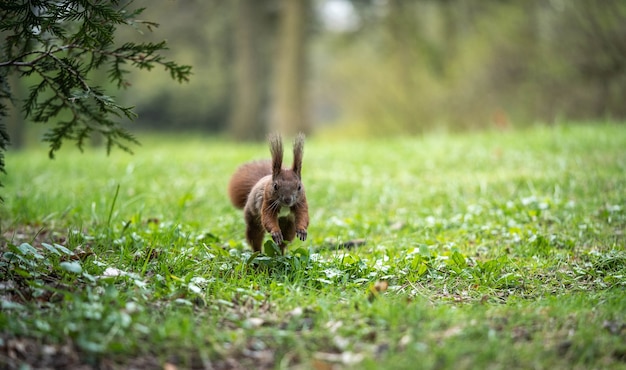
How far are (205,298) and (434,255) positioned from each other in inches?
62.4

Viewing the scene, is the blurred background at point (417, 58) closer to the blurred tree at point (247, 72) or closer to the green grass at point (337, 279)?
the blurred tree at point (247, 72)

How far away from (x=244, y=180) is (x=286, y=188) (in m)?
0.87

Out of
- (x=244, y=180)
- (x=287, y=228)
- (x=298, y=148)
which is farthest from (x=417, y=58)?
(x=298, y=148)

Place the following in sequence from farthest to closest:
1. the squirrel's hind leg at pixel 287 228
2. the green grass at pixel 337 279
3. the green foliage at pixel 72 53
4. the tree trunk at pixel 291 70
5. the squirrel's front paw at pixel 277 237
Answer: the tree trunk at pixel 291 70 → the squirrel's hind leg at pixel 287 228 → the squirrel's front paw at pixel 277 237 → the green foliage at pixel 72 53 → the green grass at pixel 337 279

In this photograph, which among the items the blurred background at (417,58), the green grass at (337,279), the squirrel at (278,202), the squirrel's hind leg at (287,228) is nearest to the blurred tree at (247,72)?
the blurred background at (417,58)

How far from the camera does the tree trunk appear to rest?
591 inches

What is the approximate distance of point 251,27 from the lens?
1827cm

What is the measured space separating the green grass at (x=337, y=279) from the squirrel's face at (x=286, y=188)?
1.28 feet

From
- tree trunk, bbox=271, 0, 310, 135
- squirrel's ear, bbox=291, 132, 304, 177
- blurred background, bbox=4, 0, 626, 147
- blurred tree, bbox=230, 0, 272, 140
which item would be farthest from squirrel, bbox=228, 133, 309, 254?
blurred tree, bbox=230, 0, 272, 140

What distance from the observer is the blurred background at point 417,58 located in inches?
470

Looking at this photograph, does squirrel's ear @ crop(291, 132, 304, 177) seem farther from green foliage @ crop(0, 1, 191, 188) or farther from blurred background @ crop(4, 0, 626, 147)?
blurred background @ crop(4, 0, 626, 147)

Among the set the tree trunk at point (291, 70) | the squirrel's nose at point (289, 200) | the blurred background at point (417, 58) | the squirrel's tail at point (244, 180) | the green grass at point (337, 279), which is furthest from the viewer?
the tree trunk at point (291, 70)

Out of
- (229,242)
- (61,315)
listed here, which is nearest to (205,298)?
(61,315)

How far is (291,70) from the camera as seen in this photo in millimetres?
15352
